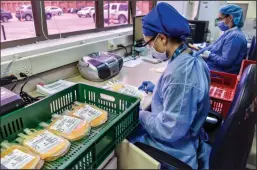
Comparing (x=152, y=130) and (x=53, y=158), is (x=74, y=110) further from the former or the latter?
(x=152, y=130)

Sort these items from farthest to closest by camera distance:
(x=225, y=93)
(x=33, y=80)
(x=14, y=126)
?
(x=225, y=93) < (x=33, y=80) < (x=14, y=126)

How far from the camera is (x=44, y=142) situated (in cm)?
79

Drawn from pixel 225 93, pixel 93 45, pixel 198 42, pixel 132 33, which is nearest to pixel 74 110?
pixel 93 45

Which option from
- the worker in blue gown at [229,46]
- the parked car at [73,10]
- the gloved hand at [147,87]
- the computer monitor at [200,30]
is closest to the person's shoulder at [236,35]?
the worker in blue gown at [229,46]

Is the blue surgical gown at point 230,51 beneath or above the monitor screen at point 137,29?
beneath

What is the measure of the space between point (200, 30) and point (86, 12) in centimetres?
194

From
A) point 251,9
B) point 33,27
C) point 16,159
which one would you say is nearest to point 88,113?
point 16,159

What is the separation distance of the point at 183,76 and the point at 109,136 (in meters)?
0.42

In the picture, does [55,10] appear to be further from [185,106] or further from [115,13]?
[185,106]

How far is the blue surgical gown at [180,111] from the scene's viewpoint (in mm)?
895

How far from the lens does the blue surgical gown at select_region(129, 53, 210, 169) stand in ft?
2.93

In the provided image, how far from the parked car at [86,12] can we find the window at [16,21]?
2.48ft

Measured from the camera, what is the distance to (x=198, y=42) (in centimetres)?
339

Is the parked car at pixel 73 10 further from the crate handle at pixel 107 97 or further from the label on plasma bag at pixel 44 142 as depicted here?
the label on plasma bag at pixel 44 142
